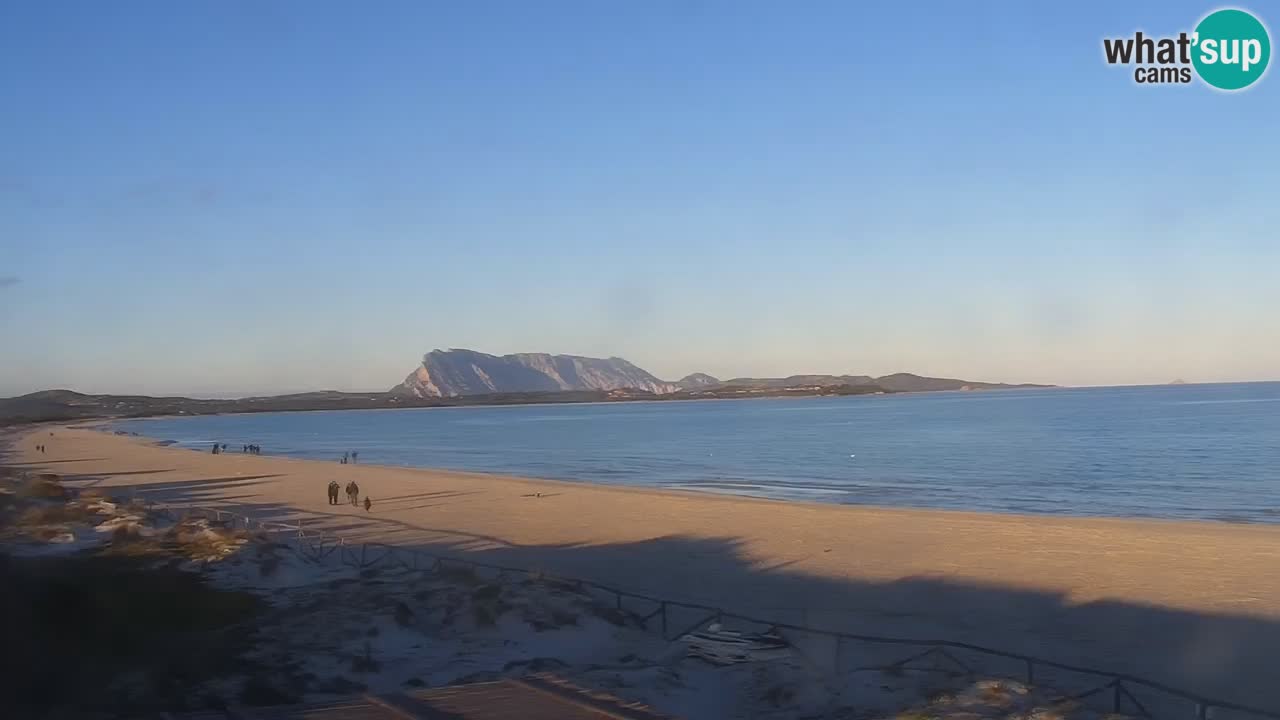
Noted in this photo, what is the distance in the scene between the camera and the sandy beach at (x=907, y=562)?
14141 mm

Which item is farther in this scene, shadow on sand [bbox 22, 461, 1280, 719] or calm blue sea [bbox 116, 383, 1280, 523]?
calm blue sea [bbox 116, 383, 1280, 523]

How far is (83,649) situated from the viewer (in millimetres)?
10328

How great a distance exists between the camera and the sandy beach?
Result: 1414 cm

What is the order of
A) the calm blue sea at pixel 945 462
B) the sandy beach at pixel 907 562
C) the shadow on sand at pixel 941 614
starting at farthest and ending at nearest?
the calm blue sea at pixel 945 462, the sandy beach at pixel 907 562, the shadow on sand at pixel 941 614

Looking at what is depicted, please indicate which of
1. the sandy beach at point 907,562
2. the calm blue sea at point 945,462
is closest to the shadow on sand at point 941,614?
the sandy beach at point 907,562

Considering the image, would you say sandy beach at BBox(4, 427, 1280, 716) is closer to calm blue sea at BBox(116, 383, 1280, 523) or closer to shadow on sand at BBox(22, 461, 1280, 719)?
shadow on sand at BBox(22, 461, 1280, 719)

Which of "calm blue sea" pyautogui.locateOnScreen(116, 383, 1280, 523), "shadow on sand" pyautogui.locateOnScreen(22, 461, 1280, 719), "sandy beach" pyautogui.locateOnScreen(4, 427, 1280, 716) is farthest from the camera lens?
"calm blue sea" pyautogui.locateOnScreen(116, 383, 1280, 523)

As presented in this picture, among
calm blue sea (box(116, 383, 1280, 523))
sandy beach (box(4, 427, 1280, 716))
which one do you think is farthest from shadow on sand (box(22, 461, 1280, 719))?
calm blue sea (box(116, 383, 1280, 523))

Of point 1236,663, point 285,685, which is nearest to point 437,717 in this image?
point 285,685

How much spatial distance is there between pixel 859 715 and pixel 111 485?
3874 cm

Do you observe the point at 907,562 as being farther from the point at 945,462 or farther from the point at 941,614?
the point at 945,462

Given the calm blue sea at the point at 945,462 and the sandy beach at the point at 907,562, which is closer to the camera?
the sandy beach at the point at 907,562

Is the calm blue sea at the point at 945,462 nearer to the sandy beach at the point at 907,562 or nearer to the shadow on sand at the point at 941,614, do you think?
the sandy beach at the point at 907,562

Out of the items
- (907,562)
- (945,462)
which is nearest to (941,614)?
(907,562)
